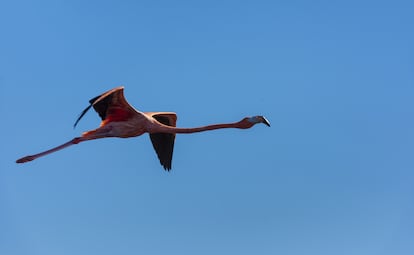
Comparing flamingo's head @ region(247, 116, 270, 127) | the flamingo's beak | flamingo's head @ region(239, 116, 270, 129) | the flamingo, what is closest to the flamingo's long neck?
the flamingo

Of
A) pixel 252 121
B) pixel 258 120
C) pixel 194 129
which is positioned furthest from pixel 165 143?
pixel 258 120

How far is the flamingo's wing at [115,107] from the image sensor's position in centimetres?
2028

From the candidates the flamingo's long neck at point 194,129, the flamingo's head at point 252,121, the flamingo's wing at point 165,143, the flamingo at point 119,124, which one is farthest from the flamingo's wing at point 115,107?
the flamingo's wing at point 165,143

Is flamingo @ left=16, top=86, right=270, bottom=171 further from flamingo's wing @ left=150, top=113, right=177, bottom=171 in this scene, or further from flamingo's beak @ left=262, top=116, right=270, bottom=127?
flamingo's wing @ left=150, top=113, right=177, bottom=171

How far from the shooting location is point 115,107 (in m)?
20.8

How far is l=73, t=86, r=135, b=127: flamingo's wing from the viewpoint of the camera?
20.3 m

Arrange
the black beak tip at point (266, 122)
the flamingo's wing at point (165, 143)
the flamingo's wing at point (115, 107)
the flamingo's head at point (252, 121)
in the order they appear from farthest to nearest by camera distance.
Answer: the flamingo's wing at point (165, 143) < the flamingo's wing at point (115, 107) < the flamingo's head at point (252, 121) < the black beak tip at point (266, 122)

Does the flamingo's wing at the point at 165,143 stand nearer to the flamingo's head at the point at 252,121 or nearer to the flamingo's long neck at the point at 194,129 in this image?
the flamingo's long neck at the point at 194,129

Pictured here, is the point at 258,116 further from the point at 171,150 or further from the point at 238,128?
the point at 171,150

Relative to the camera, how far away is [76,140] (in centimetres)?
2092

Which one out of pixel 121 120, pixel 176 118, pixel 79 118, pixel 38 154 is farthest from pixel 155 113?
pixel 79 118

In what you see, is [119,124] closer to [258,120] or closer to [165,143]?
[165,143]

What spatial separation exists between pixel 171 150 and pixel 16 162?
20.2 feet

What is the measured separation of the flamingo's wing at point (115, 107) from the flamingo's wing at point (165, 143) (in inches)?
161
